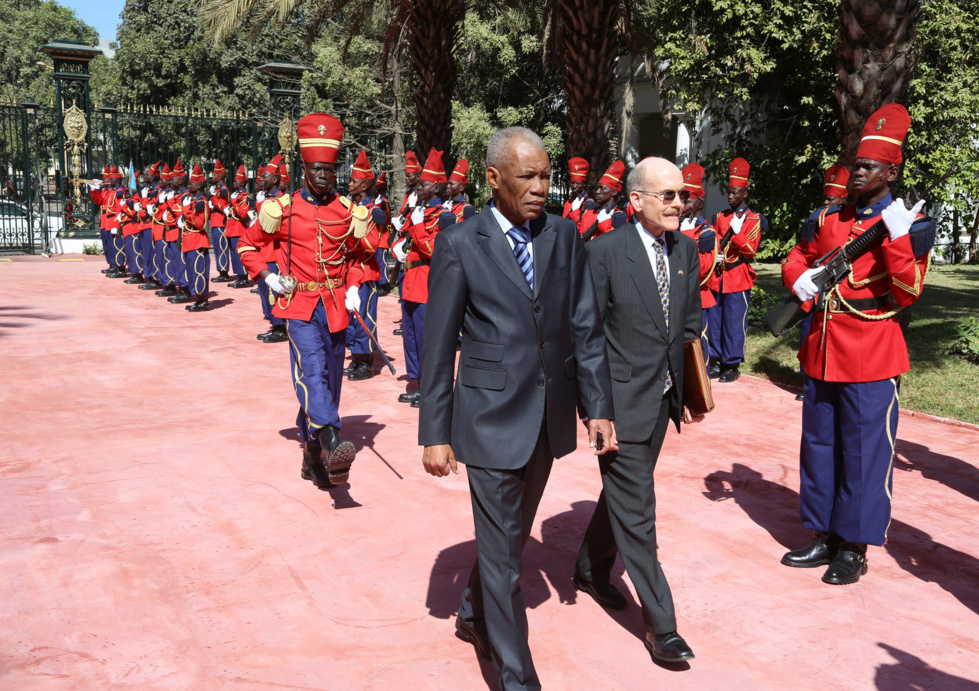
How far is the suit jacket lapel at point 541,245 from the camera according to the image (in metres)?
3.46

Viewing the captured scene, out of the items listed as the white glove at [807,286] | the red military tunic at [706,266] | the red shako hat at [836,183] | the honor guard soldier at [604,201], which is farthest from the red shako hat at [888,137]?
the honor guard soldier at [604,201]

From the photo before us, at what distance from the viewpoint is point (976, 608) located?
4465 mm

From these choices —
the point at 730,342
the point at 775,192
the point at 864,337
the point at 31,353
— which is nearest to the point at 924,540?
the point at 864,337

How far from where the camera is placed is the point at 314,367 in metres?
5.70

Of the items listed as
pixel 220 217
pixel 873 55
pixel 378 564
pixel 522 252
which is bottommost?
pixel 378 564

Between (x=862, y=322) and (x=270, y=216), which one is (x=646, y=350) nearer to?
(x=862, y=322)

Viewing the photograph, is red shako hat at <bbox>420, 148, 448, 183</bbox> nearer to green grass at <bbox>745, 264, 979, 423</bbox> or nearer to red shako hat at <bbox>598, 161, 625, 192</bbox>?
red shako hat at <bbox>598, 161, 625, 192</bbox>

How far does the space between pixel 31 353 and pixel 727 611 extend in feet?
29.0

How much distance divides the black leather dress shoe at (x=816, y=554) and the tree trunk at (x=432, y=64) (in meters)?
10.7

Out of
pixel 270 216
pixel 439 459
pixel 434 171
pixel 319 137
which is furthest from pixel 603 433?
pixel 434 171

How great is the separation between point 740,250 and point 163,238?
1007 cm

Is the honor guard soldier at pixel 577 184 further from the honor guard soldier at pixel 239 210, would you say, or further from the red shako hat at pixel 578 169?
the honor guard soldier at pixel 239 210

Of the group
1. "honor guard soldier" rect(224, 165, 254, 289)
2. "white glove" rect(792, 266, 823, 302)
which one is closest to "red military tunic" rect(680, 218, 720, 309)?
"white glove" rect(792, 266, 823, 302)

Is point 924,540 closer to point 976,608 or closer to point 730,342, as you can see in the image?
point 976,608
